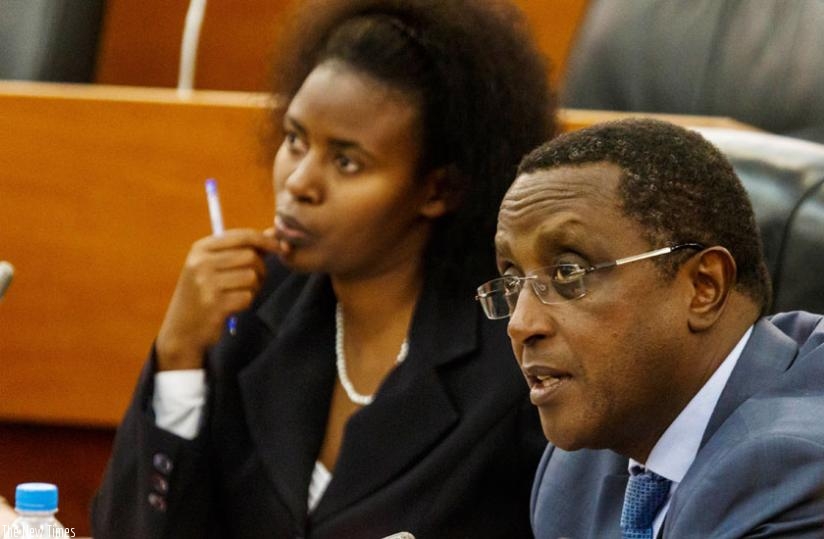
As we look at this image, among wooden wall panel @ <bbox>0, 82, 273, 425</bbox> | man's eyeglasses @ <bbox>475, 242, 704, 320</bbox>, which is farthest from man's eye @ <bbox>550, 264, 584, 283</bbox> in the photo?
wooden wall panel @ <bbox>0, 82, 273, 425</bbox>

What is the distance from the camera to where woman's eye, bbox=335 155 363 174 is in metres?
1.91

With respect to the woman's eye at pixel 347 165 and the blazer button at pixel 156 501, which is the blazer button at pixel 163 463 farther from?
the woman's eye at pixel 347 165

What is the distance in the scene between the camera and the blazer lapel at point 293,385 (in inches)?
76.0

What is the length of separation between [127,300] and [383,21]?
0.71 m

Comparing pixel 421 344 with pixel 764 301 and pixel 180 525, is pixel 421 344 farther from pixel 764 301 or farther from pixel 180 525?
pixel 764 301

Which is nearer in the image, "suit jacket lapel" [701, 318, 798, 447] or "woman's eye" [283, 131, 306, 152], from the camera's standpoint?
"suit jacket lapel" [701, 318, 798, 447]

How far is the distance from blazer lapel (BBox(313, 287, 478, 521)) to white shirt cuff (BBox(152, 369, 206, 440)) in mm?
191

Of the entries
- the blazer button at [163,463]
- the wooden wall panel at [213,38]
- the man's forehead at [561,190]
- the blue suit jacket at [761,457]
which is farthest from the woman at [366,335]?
the wooden wall panel at [213,38]

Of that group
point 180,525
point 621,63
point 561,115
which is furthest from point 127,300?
point 621,63

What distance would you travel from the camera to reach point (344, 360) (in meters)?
2.01

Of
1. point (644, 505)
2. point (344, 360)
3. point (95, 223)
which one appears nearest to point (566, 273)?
point (644, 505)

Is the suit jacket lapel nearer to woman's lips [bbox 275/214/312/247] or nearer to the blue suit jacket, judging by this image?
the blue suit jacket

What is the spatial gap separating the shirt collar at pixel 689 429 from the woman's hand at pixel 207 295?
638mm

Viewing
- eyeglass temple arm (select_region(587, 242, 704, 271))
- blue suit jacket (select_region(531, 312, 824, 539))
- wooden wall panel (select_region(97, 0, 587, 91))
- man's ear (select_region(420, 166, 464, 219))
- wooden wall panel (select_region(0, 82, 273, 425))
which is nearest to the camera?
blue suit jacket (select_region(531, 312, 824, 539))
